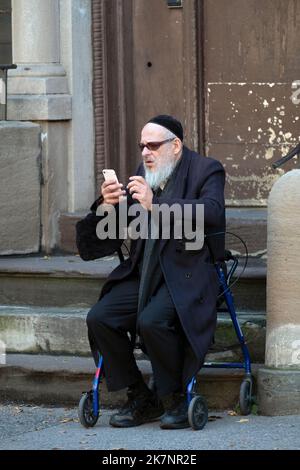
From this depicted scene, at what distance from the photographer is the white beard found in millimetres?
6918

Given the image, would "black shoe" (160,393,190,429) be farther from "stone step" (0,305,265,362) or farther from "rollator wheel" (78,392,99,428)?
"stone step" (0,305,265,362)

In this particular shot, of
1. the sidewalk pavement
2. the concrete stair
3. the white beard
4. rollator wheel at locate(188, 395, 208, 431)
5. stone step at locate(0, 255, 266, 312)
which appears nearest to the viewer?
the sidewalk pavement

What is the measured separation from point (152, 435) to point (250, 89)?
2.69 m

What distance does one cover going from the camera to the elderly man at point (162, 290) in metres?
6.73

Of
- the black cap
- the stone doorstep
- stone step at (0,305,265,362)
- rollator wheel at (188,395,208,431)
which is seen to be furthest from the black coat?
stone step at (0,305,265,362)

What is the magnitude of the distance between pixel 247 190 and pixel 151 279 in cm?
187

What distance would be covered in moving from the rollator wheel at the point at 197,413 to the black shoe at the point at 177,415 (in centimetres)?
8

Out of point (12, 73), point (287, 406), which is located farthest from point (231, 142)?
point (287, 406)

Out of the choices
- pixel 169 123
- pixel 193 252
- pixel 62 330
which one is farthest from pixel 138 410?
pixel 169 123

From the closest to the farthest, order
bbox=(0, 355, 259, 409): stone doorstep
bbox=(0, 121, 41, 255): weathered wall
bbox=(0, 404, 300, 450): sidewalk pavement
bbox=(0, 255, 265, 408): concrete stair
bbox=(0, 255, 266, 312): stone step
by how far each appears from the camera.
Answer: bbox=(0, 404, 300, 450): sidewalk pavement → bbox=(0, 355, 259, 409): stone doorstep → bbox=(0, 255, 265, 408): concrete stair → bbox=(0, 255, 266, 312): stone step → bbox=(0, 121, 41, 255): weathered wall

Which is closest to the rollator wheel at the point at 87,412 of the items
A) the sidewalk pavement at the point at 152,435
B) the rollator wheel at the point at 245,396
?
the sidewalk pavement at the point at 152,435

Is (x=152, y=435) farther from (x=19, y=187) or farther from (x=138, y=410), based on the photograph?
(x=19, y=187)

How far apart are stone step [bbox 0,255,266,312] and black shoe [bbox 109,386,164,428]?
1066 mm

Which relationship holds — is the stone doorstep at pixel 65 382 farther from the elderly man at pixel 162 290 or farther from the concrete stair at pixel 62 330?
the elderly man at pixel 162 290
